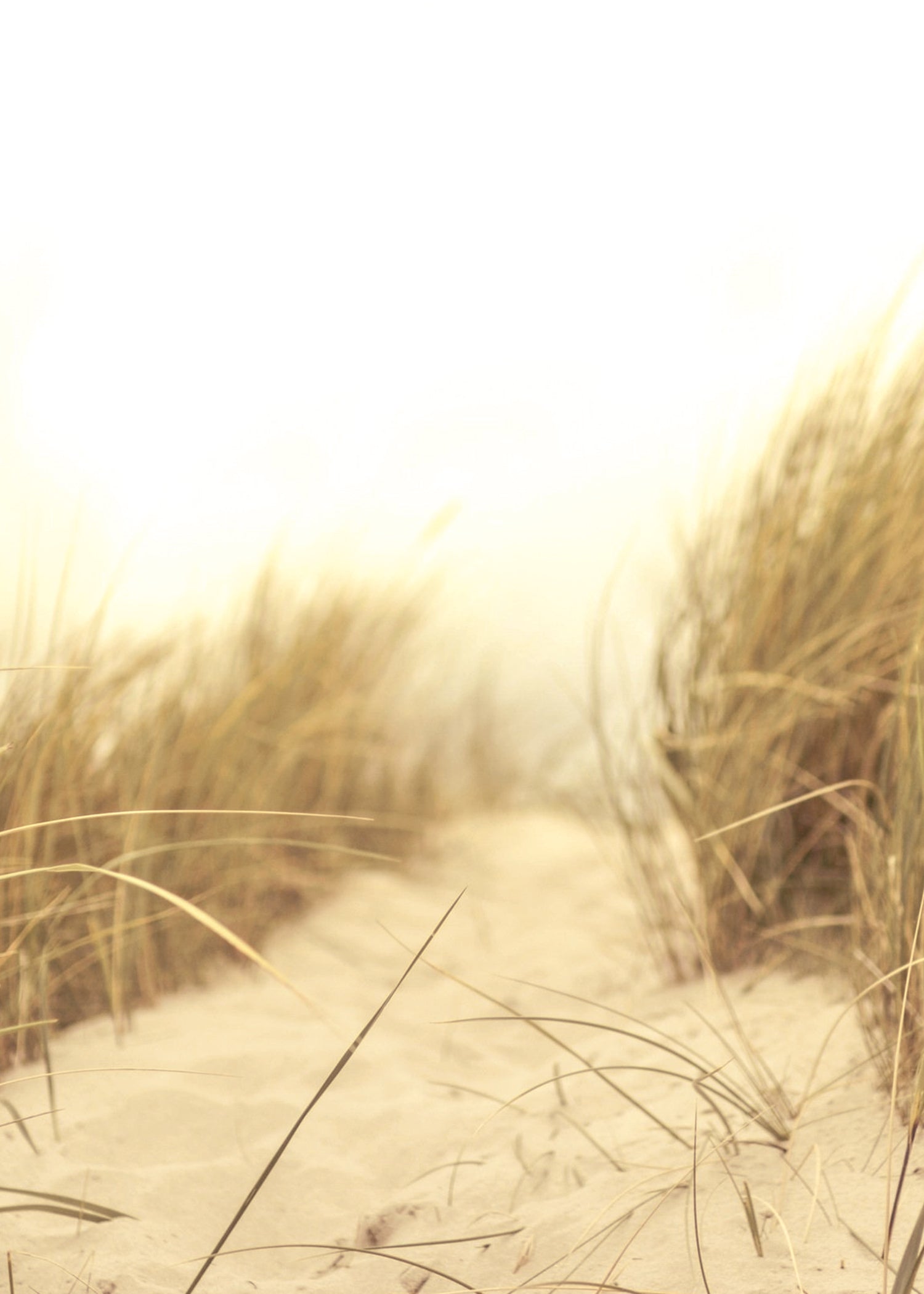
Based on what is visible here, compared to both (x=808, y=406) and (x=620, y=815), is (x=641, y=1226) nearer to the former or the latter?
(x=620, y=815)

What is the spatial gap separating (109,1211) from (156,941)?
835 mm

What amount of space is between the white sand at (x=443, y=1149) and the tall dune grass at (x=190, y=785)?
130 millimetres

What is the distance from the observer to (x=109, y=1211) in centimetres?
114

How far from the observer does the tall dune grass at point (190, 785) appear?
158 cm

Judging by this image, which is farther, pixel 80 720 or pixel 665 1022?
pixel 80 720

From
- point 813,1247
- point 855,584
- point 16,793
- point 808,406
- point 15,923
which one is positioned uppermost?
point 808,406

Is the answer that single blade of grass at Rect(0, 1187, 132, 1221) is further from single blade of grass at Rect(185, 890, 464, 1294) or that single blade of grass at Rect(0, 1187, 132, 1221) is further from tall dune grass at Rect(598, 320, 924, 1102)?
tall dune grass at Rect(598, 320, 924, 1102)

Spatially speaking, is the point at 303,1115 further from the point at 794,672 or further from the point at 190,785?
the point at 190,785

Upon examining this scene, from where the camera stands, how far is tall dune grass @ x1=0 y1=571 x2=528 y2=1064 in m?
1.58

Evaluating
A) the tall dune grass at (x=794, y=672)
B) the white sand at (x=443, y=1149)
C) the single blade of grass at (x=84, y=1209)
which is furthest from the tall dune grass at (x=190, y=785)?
the tall dune grass at (x=794, y=672)

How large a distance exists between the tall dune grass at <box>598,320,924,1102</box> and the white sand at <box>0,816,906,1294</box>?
0.57 ft

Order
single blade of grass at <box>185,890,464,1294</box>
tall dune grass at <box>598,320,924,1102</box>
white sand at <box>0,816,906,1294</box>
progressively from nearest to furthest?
single blade of grass at <box>185,890,464,1294</box>
white sand at <box>0,816,906,1294</box>
tall dune grass at <box>598,320,924,1102</box>

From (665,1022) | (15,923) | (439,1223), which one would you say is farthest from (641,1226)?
(15,923)

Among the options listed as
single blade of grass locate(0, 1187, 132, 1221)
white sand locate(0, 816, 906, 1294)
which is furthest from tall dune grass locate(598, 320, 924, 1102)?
single blade of grass locate(0, 1187, 132, 1221)
